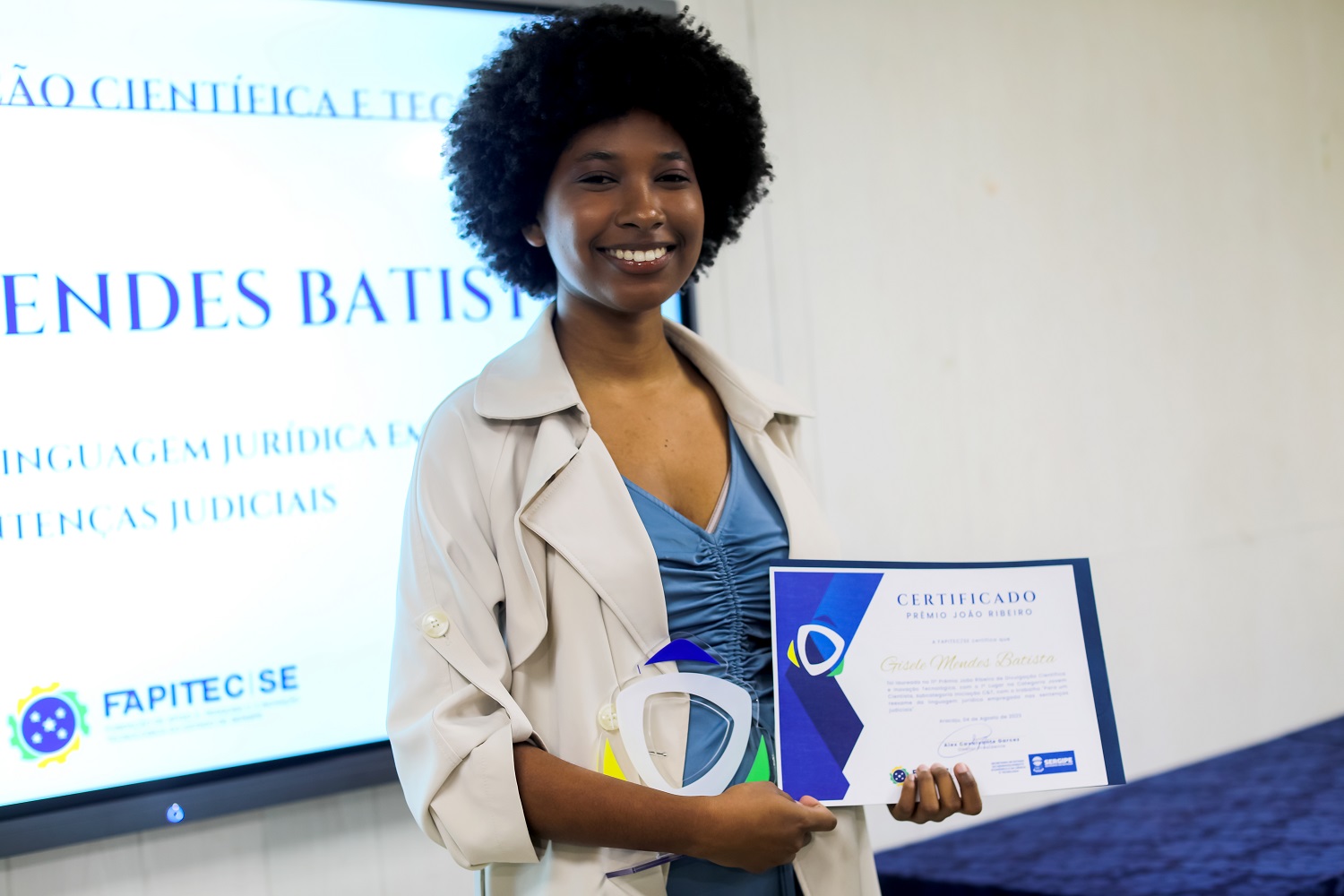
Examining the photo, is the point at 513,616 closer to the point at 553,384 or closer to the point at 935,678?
the point at 553,384

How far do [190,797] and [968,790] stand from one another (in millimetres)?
1213

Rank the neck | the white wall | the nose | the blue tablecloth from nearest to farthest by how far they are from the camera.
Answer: the nose
the neck
the blue tablecloth
the white wall

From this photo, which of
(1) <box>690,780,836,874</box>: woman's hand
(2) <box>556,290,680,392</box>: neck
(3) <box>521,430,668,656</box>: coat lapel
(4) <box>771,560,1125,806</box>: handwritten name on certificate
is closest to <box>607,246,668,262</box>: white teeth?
(2) <box>556,290,680,392</box>: neck

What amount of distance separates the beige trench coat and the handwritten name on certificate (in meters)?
0.14

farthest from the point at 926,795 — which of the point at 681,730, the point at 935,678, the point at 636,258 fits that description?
the point at 636,258

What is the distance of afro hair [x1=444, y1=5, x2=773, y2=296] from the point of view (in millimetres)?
1321

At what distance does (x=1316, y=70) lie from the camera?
3.34m

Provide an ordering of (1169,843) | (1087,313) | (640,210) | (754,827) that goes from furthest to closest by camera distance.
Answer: (1087,313) → (1169,843) → (640,210) → (754,827)

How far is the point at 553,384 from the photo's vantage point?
4.26 feet

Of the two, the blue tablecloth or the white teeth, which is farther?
the blue tablecloth

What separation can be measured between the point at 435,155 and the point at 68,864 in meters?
1.31
